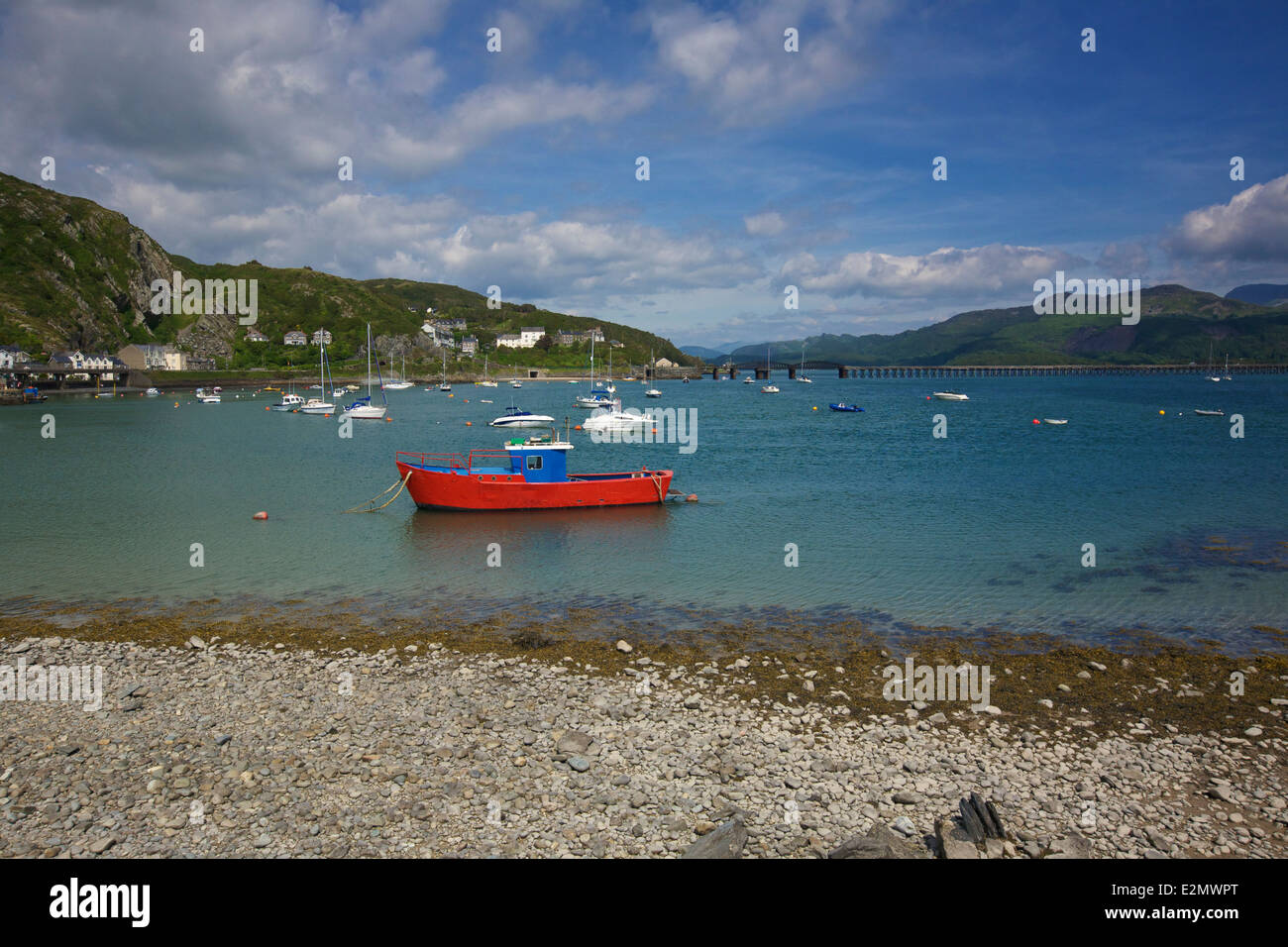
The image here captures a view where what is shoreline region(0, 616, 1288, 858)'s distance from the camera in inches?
373

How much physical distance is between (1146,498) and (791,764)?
32.5m

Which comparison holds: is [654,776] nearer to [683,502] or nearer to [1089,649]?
[1089,649]

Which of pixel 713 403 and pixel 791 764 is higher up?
pixel 713 403

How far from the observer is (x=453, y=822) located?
9.69m

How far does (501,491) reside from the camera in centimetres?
3247

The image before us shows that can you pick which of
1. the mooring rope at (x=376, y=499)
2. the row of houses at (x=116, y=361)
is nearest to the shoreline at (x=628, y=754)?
the mooring rope at (x=376, y=499)

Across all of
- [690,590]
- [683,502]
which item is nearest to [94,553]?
[690,590]

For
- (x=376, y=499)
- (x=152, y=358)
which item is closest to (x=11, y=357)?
(x=152, y=358)

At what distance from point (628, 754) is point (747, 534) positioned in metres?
18.2

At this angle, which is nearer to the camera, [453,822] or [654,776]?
[453,822]

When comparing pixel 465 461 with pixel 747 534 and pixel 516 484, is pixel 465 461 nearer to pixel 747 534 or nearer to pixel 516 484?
pixel 516 484

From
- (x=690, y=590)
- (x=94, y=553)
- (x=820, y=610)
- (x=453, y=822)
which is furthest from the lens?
(x=94, y=553)

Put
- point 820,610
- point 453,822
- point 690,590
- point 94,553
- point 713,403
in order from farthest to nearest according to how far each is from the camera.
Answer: point 713,403, point 94,553, point 690,590, point 820,610, point 453,822

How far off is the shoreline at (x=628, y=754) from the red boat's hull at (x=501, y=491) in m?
16.0
